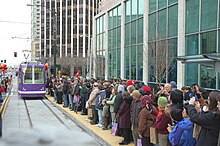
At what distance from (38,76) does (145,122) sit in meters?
20.4

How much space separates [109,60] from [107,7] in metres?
5.93

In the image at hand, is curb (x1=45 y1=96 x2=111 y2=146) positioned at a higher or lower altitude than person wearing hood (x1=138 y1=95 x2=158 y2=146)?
lower

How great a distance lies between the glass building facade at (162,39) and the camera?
15.7 m

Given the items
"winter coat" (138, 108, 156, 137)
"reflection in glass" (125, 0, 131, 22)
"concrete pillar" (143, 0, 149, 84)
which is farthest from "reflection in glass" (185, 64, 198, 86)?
"reflection in glass" (125, 0, 131, 22)

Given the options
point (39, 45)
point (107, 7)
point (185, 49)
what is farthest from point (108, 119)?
point (39, 45)

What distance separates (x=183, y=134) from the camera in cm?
587

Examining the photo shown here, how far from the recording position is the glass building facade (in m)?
15.7

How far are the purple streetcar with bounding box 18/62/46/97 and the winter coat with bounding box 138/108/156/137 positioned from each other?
19913 mm

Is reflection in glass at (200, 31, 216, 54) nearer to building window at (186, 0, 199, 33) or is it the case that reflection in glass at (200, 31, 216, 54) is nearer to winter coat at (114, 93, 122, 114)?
building window at (186, 0, 199, 33)

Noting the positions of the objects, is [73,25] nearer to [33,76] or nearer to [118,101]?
[33,76]

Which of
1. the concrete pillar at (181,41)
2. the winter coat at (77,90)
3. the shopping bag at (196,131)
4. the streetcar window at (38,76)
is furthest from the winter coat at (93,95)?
the streetcar window at (38,76)

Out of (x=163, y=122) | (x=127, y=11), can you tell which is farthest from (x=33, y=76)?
(x=163, y=122)

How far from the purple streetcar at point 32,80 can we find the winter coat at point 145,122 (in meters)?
19.9

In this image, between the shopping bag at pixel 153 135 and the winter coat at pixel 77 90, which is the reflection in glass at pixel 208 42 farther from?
the shopping bag at pixel 153 135
